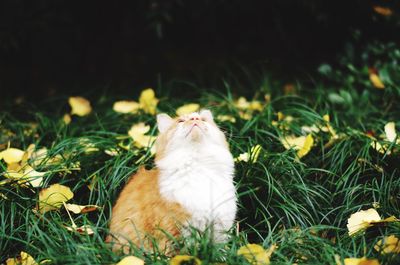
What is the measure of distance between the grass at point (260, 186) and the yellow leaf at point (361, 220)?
45 mm

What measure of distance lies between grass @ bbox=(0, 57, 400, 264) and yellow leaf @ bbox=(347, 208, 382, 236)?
0.05m

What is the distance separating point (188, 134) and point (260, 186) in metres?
0.58

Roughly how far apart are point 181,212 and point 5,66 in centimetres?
331

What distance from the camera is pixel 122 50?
15.8 feet

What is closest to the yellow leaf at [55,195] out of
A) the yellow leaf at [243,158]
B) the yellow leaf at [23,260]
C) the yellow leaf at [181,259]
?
the yellow leaf at [23,260]

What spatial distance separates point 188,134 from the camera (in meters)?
2.36

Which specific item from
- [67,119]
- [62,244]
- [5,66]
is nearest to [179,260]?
[62,244]

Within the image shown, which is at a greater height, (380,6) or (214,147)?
(380,6)

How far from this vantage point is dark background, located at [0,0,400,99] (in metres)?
4.10

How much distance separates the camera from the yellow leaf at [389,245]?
2107mm

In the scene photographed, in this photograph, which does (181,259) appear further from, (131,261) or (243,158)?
(243,158)

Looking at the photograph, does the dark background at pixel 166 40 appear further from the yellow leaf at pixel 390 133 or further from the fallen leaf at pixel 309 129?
the yellow leaf at pixel 390 133

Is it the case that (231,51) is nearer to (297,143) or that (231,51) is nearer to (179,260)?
(297,143)

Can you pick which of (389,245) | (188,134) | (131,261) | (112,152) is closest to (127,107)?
(112,152)
